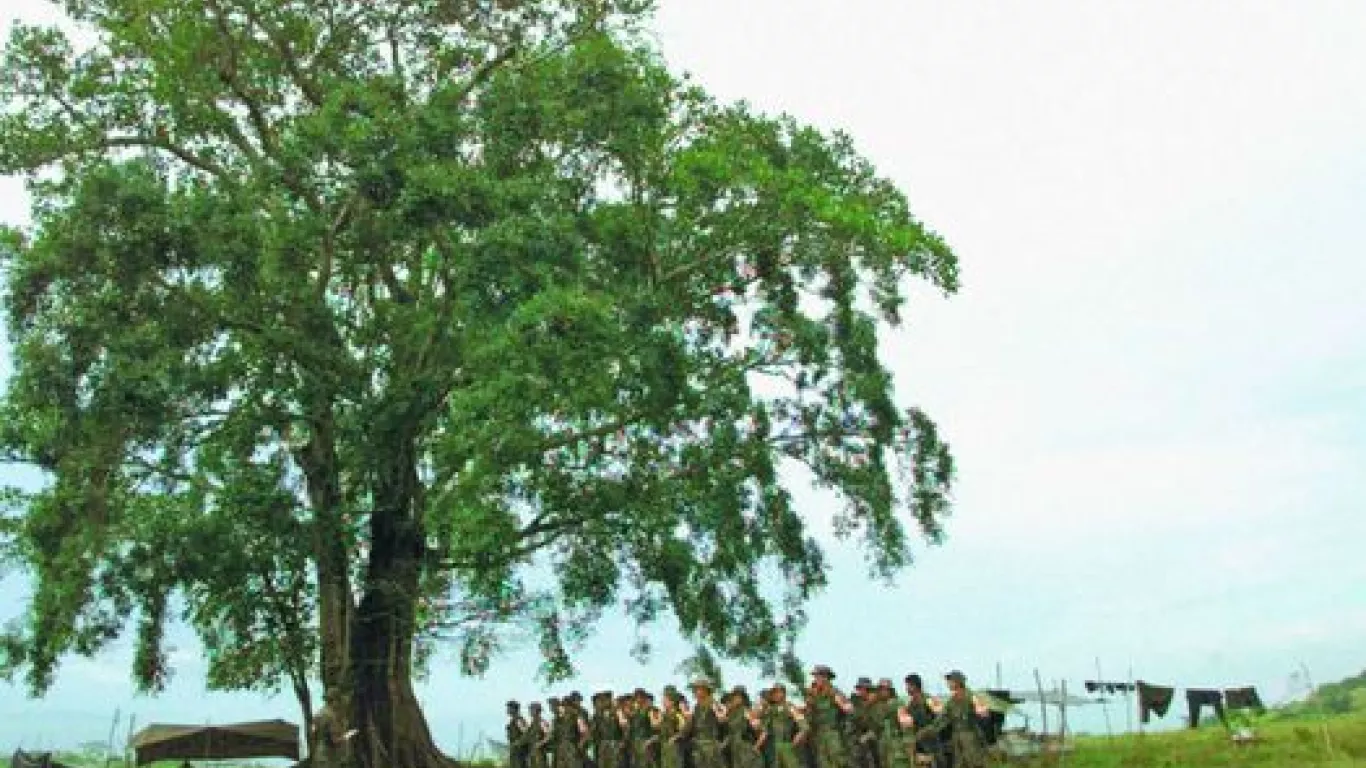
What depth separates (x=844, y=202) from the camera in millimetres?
17531

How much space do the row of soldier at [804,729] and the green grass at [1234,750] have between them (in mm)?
6520

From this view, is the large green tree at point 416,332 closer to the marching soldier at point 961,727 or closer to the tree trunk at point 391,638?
the tree trunk at point 391,638

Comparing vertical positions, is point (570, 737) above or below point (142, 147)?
below

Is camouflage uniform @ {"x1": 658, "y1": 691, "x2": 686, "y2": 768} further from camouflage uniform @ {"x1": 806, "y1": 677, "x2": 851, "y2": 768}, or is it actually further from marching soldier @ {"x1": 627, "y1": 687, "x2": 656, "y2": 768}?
camouflage uniform @ {"x1": 806, "y1": 677, "x2": 851, "y2": 768}

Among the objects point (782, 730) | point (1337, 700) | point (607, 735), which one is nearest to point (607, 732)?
point (607, 735)

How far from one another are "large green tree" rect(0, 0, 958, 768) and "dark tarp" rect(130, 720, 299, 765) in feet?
6.20

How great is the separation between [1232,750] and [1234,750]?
65 millimetres

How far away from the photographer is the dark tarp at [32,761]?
22375mm

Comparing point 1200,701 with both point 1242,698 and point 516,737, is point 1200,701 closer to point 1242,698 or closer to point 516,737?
point 1242,698

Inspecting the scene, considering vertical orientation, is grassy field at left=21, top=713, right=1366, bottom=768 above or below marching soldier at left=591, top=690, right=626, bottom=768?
below

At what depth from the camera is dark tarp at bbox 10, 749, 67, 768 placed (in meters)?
22.4

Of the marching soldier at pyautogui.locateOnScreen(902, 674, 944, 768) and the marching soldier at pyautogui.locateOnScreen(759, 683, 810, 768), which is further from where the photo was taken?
the marching soldier at pyautogui.locateOnScreen(759, 683, 810, 768)

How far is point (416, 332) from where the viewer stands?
18781mm

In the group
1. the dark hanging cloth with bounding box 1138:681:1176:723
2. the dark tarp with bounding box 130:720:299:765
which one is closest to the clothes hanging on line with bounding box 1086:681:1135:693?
the dark hanging cloth with bounding box 1138:681:1176:723
